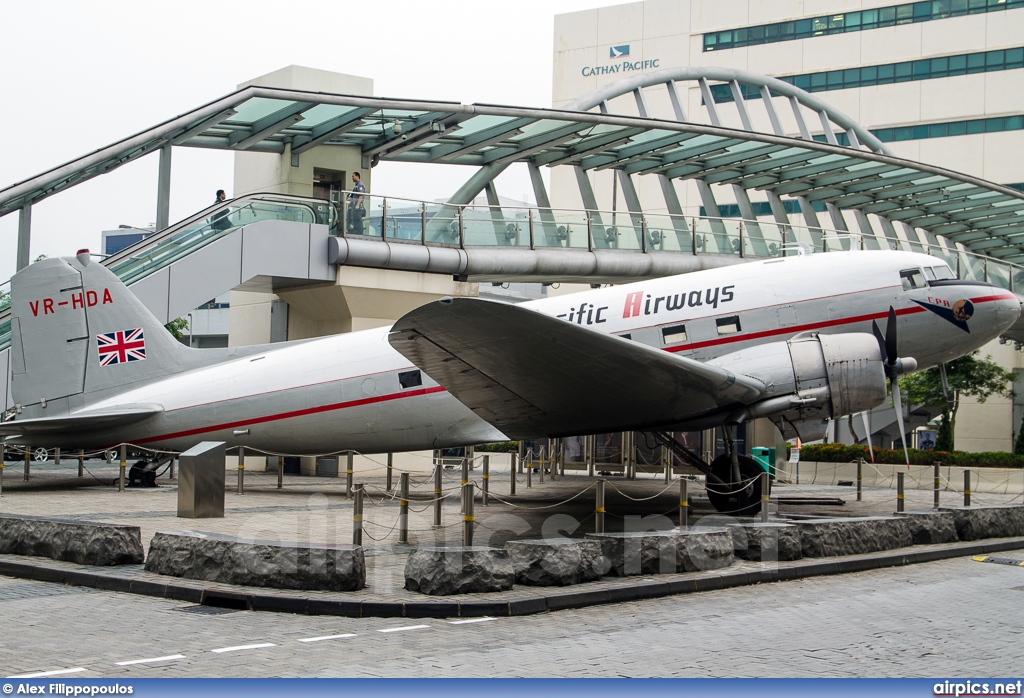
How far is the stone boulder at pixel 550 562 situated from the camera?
33.4 ft

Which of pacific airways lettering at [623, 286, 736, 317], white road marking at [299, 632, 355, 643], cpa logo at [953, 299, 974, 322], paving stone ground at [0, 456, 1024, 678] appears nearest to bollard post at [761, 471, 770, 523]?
paving stone ground at [0, 456, 1024, 678]

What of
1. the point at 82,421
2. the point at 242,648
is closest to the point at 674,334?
the point at 242,648

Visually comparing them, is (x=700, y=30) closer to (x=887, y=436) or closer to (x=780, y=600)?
(x=887, y=436)

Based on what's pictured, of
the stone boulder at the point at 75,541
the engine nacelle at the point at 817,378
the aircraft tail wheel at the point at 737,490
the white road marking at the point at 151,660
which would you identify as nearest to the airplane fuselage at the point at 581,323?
the engine nacelle at the point at 817,378

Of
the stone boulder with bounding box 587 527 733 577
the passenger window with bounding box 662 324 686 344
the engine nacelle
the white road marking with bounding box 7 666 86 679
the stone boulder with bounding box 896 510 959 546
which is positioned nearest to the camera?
the white road marking with bounding box 7 666 86 679

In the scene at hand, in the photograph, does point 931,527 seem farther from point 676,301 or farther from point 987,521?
point 676,301

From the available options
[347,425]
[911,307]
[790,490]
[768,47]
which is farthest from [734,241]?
[768,47]

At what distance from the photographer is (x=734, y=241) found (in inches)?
1153

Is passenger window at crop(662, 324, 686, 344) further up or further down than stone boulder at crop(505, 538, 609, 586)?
further up

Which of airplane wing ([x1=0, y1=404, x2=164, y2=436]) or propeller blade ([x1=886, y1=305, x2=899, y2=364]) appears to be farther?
A: airplane wing ([x1=0, y1=404, x2=164, y2=436])

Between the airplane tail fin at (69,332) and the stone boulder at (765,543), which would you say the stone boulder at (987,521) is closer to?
the stone boulder at (765,543)

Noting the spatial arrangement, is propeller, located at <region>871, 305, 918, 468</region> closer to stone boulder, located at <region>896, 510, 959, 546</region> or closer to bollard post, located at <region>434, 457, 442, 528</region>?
stone boulder, located at <region>896, 510, 959, 546</region>

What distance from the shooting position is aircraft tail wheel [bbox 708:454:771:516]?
52.6 ft

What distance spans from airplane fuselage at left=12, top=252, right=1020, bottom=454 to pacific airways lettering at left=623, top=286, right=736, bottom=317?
21 mm
